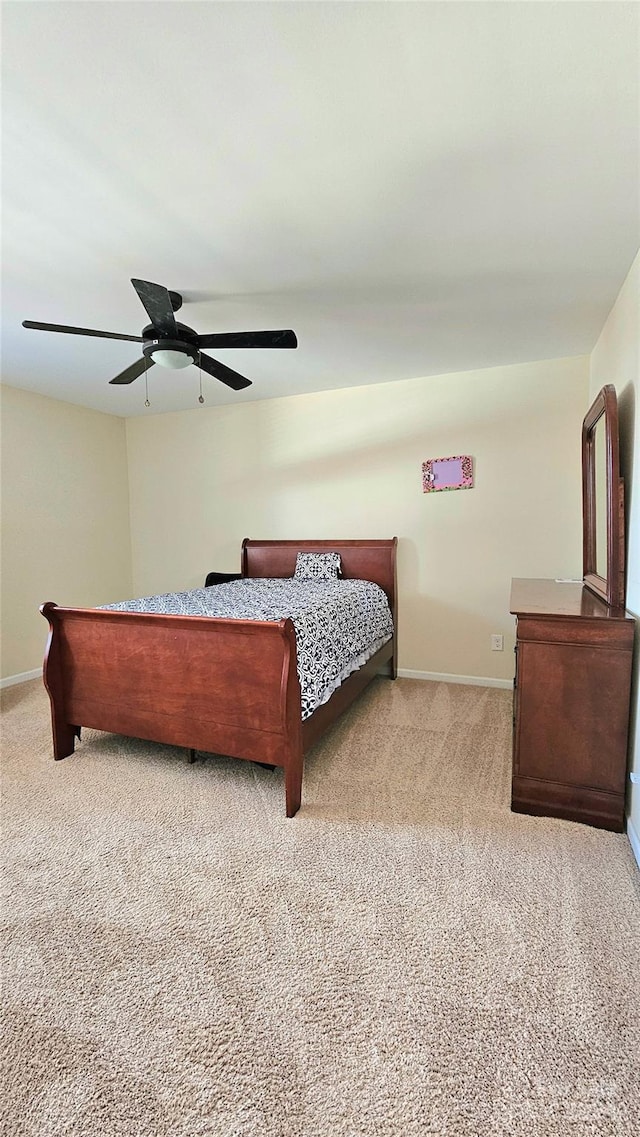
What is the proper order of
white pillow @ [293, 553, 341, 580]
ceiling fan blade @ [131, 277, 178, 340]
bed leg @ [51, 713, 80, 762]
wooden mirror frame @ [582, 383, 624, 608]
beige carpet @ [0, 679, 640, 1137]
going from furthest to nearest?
white pillow @ [293, 553, 341, 580] < bed leg @ [51, 713, 80, 762] < wooden mirror frame @ [582, 383, 624, 608] < ceiling fan blade @ [131, 277, 178, 340] < beige carpet @ [0, 679, 640, 1137]

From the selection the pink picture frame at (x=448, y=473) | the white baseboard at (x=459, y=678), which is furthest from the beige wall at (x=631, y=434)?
the white baseboard at (x=459, y=678)

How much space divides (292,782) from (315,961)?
727 millimetres

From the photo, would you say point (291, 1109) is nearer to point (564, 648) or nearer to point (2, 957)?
point (2, 957)

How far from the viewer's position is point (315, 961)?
142 cm

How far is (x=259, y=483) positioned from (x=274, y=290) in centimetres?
222

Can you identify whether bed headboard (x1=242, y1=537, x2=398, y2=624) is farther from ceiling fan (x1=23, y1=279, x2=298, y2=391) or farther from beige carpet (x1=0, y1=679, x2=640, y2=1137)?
ceiling fan (x1=23, y1=279, x2=298, y2=391)

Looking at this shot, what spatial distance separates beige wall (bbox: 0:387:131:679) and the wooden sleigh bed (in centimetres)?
169

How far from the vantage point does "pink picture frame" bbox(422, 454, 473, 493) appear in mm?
3684

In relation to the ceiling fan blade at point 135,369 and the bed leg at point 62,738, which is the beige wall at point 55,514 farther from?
the ceiling fan blade at point 135,369

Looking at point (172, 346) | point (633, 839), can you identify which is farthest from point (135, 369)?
point (633, 839)

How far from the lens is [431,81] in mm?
1264

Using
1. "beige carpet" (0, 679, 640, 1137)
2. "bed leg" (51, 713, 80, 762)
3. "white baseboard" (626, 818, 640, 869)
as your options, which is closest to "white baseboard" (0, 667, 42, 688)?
"bed leg" (51, 713, 80, 762)

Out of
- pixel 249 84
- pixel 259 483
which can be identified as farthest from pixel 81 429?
pixel 249 84

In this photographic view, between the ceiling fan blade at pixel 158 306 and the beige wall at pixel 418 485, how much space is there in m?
2.23
